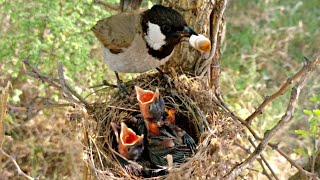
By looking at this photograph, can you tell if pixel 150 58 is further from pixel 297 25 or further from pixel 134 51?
pixel 297 25

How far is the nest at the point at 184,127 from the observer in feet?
Answer: 7.93

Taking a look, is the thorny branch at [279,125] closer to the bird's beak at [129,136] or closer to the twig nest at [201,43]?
the twig nest at [201,43]

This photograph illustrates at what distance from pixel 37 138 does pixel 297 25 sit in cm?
324

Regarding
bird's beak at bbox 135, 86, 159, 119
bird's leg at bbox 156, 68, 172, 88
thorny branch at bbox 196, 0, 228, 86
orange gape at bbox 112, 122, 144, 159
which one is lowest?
orange gape at bbox 112, 122, 144, 159

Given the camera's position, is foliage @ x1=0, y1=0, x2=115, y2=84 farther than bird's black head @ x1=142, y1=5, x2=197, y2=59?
Yes

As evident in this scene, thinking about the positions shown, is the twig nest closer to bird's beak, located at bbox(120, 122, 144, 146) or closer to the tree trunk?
the tree trunk

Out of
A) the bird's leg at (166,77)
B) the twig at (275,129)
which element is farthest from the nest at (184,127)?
the twig at (275,129)

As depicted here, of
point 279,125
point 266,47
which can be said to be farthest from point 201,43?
point 266,47

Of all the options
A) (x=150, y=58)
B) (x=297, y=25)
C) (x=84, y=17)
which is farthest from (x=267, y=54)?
(x=150, y=58)

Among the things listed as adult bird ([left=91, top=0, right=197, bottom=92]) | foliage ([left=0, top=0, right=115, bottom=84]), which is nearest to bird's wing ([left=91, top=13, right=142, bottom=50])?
adult bird ([left=91, top=0, right=197, bottom=92])

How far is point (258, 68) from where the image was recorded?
5988 mm

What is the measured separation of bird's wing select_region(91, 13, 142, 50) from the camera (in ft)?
9.75

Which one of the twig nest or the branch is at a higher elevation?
the twig nest

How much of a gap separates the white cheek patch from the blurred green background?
2.10 feet
